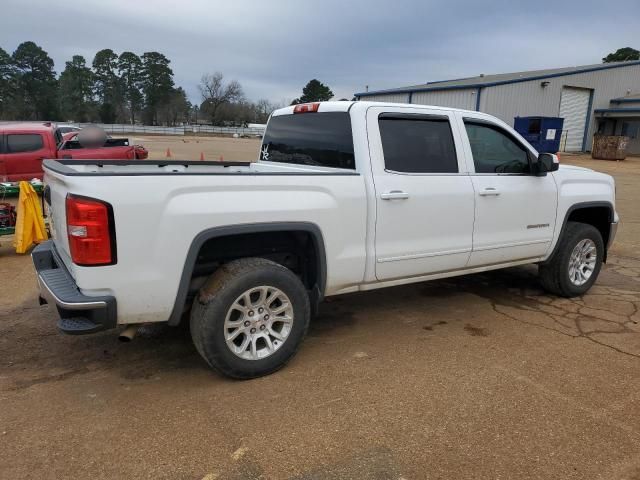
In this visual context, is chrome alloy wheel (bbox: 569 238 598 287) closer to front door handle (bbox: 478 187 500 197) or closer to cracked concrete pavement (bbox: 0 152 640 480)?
cracked concrete pavement (bbox: 0 152 640 480)

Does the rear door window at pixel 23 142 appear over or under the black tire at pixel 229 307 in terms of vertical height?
over

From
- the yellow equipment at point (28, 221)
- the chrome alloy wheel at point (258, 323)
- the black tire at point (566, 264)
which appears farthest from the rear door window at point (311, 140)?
the yellow equipment at point (28, 221)

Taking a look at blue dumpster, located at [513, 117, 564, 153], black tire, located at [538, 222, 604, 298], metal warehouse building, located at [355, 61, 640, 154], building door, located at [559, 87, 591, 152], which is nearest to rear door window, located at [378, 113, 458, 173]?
black tire, located at [538, 222, 604, 298]

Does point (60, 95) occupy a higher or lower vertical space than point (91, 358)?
higher

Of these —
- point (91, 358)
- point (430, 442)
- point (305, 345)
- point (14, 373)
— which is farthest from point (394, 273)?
point (14, 373)

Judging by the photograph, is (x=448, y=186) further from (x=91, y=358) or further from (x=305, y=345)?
(x=91, y=358)

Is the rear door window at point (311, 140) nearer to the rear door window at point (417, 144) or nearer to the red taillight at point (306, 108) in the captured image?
the red taillight at point (306, 108)

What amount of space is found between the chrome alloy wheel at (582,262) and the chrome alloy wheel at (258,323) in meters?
3.41

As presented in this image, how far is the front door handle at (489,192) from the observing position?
14.3 feet

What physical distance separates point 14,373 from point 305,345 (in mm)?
2115

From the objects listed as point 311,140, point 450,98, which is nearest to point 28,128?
point 311,140

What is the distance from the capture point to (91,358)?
3.81 meters

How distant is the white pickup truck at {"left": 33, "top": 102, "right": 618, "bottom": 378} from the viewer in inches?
115

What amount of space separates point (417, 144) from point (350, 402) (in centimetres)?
213
